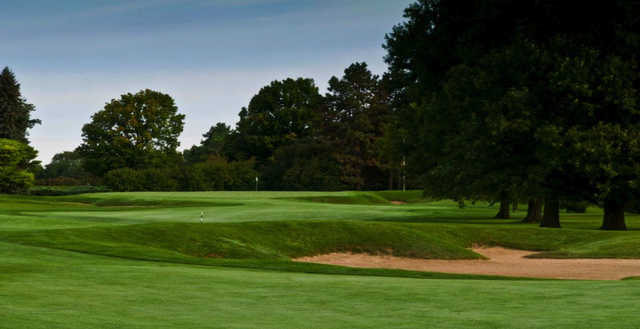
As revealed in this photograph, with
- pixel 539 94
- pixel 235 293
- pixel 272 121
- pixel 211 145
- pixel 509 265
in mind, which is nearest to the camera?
pixel 235 293

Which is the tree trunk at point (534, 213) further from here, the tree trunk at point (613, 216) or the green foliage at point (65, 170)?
the green foliage at point (65, 170)

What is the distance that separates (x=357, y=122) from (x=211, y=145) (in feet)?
167

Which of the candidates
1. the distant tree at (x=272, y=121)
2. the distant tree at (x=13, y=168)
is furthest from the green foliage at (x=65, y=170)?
the distant tree at (x=13, y=168)

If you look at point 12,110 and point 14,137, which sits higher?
point 12,110

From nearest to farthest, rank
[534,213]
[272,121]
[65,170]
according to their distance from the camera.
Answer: [534,213] < [272,121] < [65,170]

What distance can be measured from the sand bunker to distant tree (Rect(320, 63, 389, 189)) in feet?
238

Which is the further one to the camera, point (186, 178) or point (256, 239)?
point (186, 178)

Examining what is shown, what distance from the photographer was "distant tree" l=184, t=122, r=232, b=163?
12162 cm

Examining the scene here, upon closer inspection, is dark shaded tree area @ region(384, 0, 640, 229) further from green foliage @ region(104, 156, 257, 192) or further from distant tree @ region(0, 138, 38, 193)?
distant tree @ region(0, 138, 38, 193)

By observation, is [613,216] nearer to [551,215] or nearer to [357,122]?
[551,215]

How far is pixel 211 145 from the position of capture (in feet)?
452

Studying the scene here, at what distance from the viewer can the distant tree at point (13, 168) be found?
7281cm

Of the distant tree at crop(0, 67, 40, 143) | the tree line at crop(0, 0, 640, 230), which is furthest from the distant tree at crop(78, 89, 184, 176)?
the tree line at crop(0, 0, 640, 230)

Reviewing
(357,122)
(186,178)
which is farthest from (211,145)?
(186,178)
